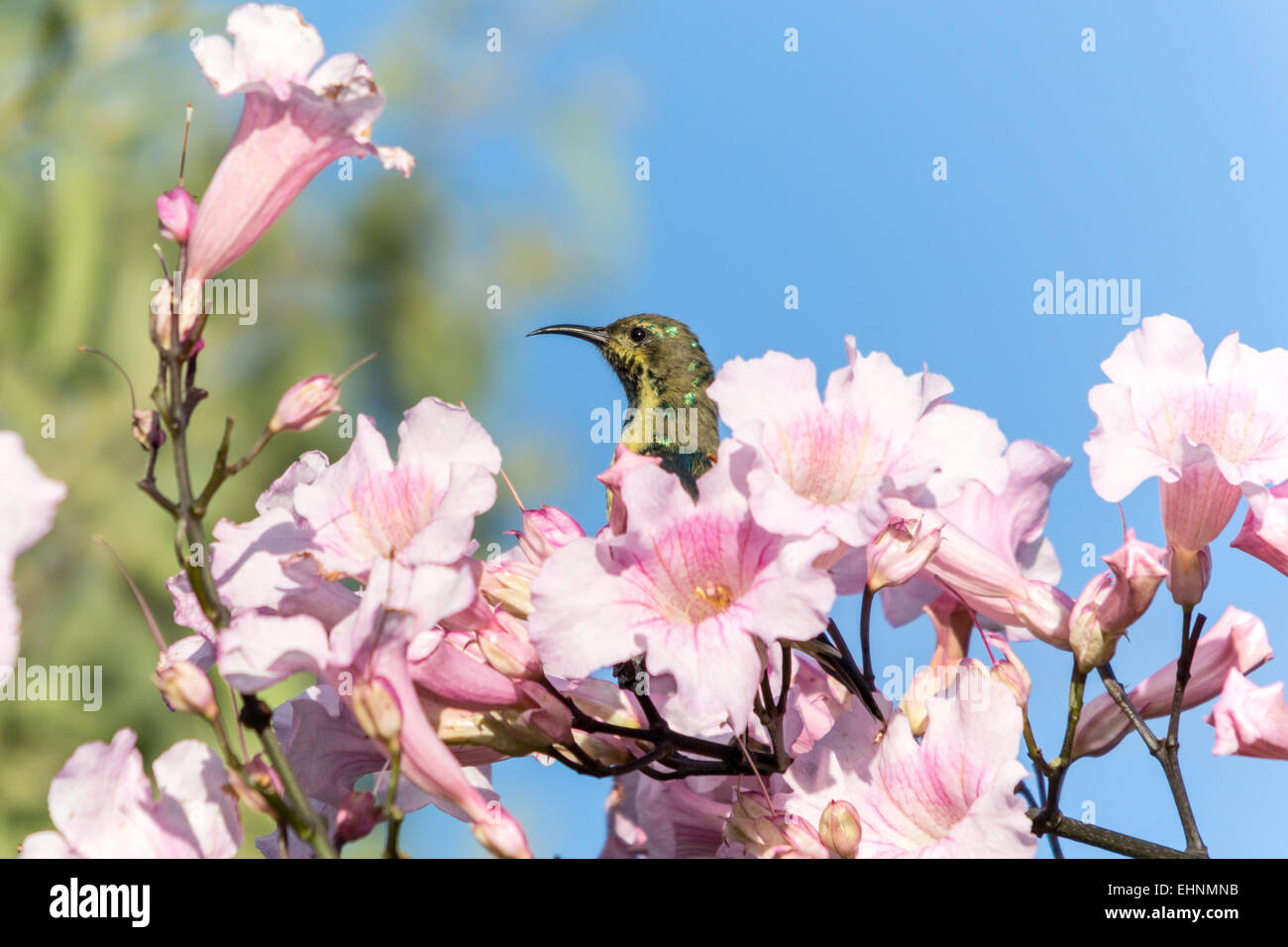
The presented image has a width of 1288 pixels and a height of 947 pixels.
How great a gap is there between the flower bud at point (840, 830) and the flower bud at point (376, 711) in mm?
259

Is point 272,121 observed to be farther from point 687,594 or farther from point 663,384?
point 663,384

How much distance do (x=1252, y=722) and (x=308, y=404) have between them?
59cm

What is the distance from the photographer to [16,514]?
1.71 ft

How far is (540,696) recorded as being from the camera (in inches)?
27.4

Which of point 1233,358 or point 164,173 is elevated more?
point 164,173

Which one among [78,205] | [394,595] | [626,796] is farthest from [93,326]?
[394,595]

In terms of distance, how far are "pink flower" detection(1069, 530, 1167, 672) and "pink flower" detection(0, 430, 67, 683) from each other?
2.02 ft

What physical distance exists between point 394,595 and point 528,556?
194 mm

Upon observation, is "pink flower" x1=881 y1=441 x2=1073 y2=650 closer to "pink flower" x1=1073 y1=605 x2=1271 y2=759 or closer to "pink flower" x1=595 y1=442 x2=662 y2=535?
"pink flower" x1=1073 y1=605 x2=1271 y2=759

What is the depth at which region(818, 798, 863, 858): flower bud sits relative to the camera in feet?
2.03

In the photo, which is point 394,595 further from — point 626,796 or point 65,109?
point 65,109
